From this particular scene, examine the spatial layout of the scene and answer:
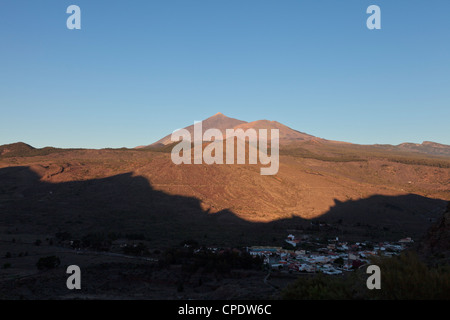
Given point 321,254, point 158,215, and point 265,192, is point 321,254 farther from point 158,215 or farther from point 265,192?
point 265,192

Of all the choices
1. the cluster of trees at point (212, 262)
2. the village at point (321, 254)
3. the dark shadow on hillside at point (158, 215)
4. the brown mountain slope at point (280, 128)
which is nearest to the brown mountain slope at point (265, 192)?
the dark shadow on hillside at point (158, 215)

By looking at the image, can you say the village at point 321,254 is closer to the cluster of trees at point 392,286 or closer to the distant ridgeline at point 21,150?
the cluster of trees at point 392,286

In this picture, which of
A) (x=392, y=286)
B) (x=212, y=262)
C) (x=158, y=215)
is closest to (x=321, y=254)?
(x=212, y=262)

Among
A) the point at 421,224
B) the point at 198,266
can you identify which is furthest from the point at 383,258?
the point at 421,224

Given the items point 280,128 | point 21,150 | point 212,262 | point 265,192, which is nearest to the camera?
point 212,262
